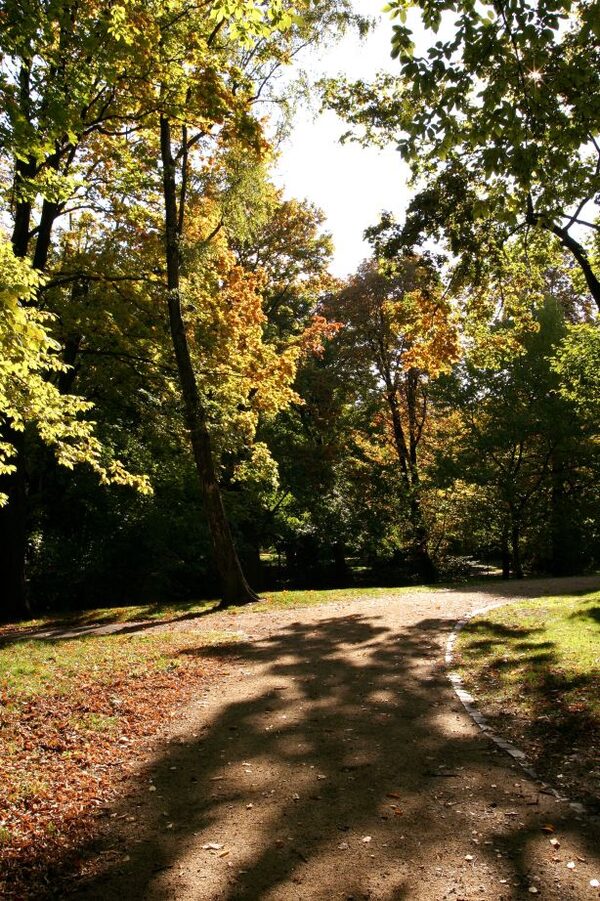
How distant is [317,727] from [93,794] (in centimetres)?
241

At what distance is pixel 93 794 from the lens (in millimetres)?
4926

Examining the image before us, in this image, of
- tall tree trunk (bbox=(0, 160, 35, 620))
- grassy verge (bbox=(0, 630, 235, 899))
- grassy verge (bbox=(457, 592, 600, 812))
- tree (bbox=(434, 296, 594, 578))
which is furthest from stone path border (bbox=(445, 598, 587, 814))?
tree (bbox=(434, 296, 594, 578))

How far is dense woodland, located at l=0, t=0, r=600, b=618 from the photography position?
6.93 meters

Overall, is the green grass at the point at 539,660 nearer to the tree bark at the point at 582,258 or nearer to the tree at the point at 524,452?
the tree bark at the point at 582,258

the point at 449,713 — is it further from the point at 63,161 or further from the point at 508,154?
the point at 63,161

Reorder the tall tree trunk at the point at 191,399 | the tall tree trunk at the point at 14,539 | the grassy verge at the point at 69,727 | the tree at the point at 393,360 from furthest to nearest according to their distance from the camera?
the tree at the point at 393,360 → the tall tree trunk at the point at 191,399 → the tall tree trunk at the point at 14,539 → the grassy verge at the point at 69,727

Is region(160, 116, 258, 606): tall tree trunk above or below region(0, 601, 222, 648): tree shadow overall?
above

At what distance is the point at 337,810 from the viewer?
15.1 feet

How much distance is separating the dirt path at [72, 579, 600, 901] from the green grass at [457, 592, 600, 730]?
0.74 metres

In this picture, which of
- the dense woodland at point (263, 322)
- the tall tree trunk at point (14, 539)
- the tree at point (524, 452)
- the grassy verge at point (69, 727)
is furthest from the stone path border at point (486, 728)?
the tree at point (524, 452)

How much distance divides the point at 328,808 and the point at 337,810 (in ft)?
0.24

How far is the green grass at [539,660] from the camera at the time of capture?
6.72 metres

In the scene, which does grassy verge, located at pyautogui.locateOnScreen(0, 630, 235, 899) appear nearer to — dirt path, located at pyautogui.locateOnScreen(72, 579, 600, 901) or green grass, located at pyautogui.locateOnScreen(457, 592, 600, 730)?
dirt path, located at pyautogui.locateOnScreen(72, 579, 600, 901)

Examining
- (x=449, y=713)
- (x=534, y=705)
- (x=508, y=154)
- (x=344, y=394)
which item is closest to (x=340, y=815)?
(x=449, y=713)
